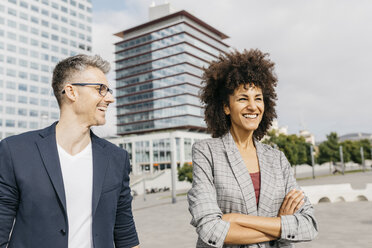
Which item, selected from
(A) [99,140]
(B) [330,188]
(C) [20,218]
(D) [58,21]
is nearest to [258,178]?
(A) [99,140]

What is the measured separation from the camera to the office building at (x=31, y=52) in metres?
64.6

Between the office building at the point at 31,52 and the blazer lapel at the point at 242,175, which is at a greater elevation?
the office building at the point at 31,52

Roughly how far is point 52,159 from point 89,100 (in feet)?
1.56

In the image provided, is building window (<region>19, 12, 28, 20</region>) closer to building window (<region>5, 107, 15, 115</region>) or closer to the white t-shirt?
building window (<region>5, 107, 15, 115</region>)

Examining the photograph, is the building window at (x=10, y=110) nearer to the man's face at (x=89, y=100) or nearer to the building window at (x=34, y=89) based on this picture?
the building window at (x=34, y=89)

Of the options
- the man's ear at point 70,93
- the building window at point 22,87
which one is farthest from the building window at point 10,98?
the man's ear at point 70,93

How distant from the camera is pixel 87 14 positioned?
82625 millimetres

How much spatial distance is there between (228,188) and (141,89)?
74.5m

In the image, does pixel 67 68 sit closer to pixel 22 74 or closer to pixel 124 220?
pixel 124 220

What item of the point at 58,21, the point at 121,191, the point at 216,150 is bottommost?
the point at 121,191

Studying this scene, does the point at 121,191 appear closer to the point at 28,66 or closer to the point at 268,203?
the point at 268,203

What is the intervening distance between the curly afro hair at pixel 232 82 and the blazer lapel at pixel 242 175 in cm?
24

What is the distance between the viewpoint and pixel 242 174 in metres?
2.33

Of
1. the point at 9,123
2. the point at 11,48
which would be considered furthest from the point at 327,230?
the point at 11,48
